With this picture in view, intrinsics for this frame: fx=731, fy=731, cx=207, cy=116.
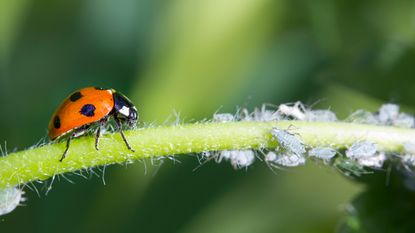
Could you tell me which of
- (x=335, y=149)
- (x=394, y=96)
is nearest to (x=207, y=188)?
(x=394, y=96)

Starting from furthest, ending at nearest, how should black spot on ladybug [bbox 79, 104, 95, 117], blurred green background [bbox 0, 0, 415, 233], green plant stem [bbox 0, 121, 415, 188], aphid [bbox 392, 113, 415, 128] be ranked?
blurred green background [bbox 0, 0, 415, 233] → black spot on ladybug [bbox 79, 104, 95, 117] → aphid [bbox 392, 113, 415, 128] → green plant stem [bbox 0, 121, 415, 188]

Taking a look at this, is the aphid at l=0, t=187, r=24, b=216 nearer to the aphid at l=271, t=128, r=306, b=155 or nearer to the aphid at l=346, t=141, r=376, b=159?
the aphid at l=271, t=128, r=306, b=155

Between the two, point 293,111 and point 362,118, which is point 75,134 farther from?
point 362,118

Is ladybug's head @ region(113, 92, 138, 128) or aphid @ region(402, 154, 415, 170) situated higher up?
aphid @ region(402, 154, 415, 170)

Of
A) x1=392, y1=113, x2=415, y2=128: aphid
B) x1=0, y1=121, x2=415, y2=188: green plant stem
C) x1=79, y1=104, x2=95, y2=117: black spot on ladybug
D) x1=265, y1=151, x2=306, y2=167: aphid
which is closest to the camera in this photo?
x1=0, y1=121, x2=415, y2=188: green plant stem

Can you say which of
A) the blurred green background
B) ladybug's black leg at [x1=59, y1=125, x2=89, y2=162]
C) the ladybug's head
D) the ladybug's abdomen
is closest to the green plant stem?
ladybug's black leg at [x1=59, y1=125, x2=89, y2=162]

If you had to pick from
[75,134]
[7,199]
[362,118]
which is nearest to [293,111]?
[362,118]

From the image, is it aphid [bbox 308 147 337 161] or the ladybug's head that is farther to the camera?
the ladybug's head

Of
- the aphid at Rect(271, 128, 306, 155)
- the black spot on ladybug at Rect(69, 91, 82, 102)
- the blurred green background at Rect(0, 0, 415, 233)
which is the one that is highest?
the aphid at Rect(271, 128, 306, 155)
